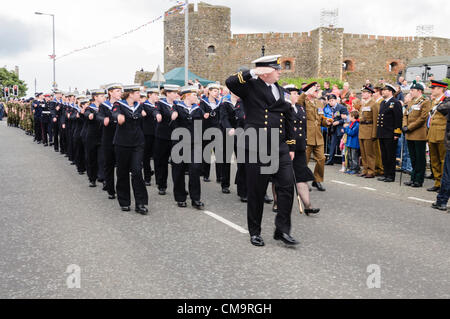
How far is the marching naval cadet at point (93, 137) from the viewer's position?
10.2 metres

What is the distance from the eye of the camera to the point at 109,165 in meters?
8.79

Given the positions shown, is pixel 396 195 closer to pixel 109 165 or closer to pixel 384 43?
pixel 109 165

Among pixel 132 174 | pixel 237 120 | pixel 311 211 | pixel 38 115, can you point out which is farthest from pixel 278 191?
pixel 38 115

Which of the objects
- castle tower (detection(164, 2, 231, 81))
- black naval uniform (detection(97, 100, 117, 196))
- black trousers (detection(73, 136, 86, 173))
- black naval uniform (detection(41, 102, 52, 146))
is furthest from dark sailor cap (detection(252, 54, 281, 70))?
castle tower (detection(164, 2, 231, 81))

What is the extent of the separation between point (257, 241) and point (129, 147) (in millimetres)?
3001

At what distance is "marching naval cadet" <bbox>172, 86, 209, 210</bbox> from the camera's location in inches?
314

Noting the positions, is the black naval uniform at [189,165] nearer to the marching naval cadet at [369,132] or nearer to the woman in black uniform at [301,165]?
the woman in black uniform at [301,165]

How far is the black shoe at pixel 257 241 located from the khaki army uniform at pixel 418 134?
5891 millimetres

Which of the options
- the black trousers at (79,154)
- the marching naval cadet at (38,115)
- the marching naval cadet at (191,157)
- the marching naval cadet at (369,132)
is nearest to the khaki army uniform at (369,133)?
the marching naval cadet at (369,132)

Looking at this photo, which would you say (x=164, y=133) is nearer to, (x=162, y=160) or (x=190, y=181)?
(x=162, y=160)

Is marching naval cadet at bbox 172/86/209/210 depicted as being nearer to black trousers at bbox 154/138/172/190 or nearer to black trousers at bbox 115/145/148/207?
black trousers at bbox 115/145/148/207

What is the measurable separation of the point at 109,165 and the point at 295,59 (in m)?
46.4

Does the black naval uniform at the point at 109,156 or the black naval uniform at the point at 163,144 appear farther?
the black naval uniform at the point at 163,144

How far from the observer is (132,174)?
305 inches
